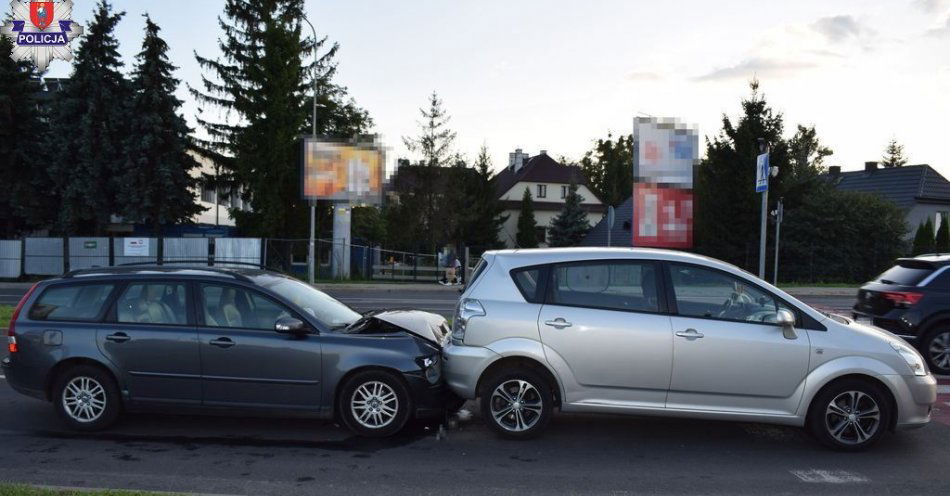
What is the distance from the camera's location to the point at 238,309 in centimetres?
650

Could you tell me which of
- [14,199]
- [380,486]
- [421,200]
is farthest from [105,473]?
[421,200]

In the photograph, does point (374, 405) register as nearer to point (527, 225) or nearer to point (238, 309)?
point (238, 309)

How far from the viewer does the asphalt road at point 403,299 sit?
1911 centimetres

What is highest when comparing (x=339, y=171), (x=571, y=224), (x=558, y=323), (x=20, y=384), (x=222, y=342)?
(x=339, y=171)

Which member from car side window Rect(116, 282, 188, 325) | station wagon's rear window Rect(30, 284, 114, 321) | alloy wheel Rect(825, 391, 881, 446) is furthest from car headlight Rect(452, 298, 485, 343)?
station wagon's rear window Rect(30, 284, 114, 321)

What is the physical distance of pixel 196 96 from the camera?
110 feet

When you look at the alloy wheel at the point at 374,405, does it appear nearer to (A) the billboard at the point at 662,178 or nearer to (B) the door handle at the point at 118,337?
(B) the door handle at the point at 118,337

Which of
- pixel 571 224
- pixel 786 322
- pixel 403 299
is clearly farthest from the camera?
pixel 571 224

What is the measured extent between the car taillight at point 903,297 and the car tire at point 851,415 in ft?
14.2

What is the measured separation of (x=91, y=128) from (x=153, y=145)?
113 inches

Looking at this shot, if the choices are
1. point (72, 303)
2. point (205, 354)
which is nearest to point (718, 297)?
point (205, 354)

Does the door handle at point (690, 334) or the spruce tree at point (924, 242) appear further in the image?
the spruce tree at point (924, 242)

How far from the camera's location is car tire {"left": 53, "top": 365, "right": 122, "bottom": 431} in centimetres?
652

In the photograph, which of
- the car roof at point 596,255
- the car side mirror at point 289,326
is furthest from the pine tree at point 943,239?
the car side mirror at point 289,326
